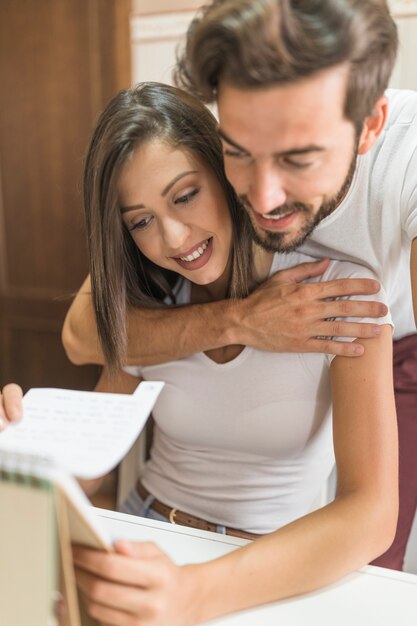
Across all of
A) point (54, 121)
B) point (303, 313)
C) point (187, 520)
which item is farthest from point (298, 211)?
point (54, 121)

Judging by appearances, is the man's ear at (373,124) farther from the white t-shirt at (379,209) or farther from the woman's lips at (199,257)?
the woman's lips at (199,257)

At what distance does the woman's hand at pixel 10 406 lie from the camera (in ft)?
2.66

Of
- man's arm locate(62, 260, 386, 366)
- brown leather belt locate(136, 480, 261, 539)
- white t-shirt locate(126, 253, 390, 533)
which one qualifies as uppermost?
man's arm locate(62, 260, 386, 366)

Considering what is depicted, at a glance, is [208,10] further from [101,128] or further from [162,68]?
[162,68]

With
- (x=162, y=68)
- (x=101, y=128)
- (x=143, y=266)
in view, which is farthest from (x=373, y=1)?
(x=162, y=68)

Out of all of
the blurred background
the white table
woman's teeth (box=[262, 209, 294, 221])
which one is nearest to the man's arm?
woman's teeth (box=[262, 209, 294, 221])

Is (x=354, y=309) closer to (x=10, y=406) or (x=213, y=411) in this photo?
(x=213, y=411)

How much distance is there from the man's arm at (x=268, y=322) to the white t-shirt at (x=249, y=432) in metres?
0.04

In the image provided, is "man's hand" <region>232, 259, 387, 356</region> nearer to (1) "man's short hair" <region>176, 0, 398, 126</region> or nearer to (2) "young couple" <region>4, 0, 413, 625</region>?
(2) "young couple" <region>4, 0, 413, 625</region>

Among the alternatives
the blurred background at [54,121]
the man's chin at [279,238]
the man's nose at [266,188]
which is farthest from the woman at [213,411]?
the blurred background at [54,121]

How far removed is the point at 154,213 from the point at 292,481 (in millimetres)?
566

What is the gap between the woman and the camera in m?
0.82

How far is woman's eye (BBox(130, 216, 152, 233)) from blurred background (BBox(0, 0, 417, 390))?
3.55 ft

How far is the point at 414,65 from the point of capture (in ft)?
Result: 6.68
